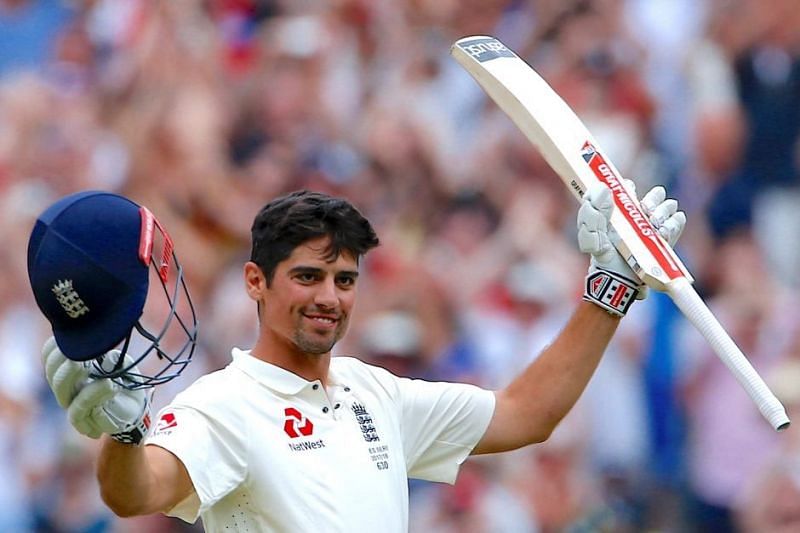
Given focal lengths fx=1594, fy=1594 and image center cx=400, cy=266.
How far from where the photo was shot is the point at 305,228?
12.3 feet

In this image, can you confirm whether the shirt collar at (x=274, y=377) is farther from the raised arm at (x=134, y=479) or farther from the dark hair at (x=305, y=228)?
the raised arm at (x=134, y=479)

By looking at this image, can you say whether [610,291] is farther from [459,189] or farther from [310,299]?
[459,189]

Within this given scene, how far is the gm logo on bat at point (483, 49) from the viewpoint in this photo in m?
4.30

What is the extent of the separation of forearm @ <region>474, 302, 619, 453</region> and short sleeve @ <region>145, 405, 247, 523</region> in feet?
2.54

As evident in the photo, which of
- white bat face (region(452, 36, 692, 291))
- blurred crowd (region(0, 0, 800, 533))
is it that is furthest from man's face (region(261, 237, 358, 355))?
blurred crowd (region(0, 0, 800, 533))

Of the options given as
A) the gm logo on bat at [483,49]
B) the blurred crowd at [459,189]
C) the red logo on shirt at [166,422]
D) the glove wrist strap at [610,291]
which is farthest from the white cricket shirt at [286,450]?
the blurred crowd at [459,189]

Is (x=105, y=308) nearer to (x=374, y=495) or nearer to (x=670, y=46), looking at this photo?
(x=374, y=495)

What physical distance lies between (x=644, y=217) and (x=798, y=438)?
A: 9.20 ft

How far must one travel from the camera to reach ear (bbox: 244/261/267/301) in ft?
12.5

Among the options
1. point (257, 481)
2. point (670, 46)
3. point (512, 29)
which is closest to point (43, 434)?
point (512, 29)

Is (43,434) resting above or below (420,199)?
below

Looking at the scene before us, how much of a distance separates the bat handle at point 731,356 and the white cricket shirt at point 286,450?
2.50ft

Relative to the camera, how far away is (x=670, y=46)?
7285 millimetres

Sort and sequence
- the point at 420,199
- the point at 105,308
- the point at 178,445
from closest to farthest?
the point at 105,308
the point at 178,445
the point at 420,199
